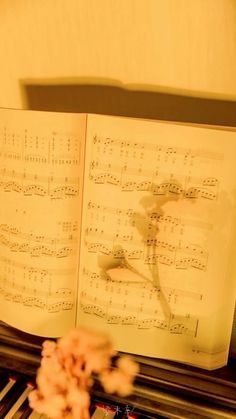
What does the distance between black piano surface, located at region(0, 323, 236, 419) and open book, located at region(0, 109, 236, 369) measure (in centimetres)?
3

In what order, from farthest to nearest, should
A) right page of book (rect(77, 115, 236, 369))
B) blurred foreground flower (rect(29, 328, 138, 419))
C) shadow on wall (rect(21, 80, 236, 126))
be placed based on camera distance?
shadow on wall (rect(21, 80, 236, 126)), right page of book (rect(77, 115, 236, 369)), blurred foreground flower (rect(29, 328, 138, 419))

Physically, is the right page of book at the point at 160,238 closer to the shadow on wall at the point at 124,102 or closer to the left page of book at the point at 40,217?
the left page of book at the point at 40,217

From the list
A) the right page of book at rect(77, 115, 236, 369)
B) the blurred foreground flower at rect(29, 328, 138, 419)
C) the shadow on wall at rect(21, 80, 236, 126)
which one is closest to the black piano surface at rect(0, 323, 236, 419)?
the right page of book at rect(77, 115, 236, 369)

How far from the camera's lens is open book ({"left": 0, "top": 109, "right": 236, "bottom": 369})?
703 mm

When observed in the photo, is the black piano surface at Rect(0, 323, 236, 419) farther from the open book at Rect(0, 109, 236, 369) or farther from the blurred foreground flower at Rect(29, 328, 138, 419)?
the blurred foreground flower at Rect(29, 328, 138, 419)

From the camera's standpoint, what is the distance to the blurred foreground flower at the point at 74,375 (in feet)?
Answer: 1.78

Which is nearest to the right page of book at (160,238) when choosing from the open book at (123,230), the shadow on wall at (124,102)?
the open book at (123,230)

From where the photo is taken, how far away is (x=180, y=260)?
2.45 ft

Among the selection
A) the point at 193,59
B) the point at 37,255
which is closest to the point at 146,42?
the point at 193,59

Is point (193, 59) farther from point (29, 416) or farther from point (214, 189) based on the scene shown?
point (29, 416)

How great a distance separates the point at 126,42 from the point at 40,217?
1.26 ft

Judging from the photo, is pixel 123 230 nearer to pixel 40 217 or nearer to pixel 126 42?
pixel 40 217

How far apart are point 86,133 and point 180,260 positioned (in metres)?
0.28

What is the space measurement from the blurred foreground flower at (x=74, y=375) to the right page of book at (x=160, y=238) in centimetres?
23
